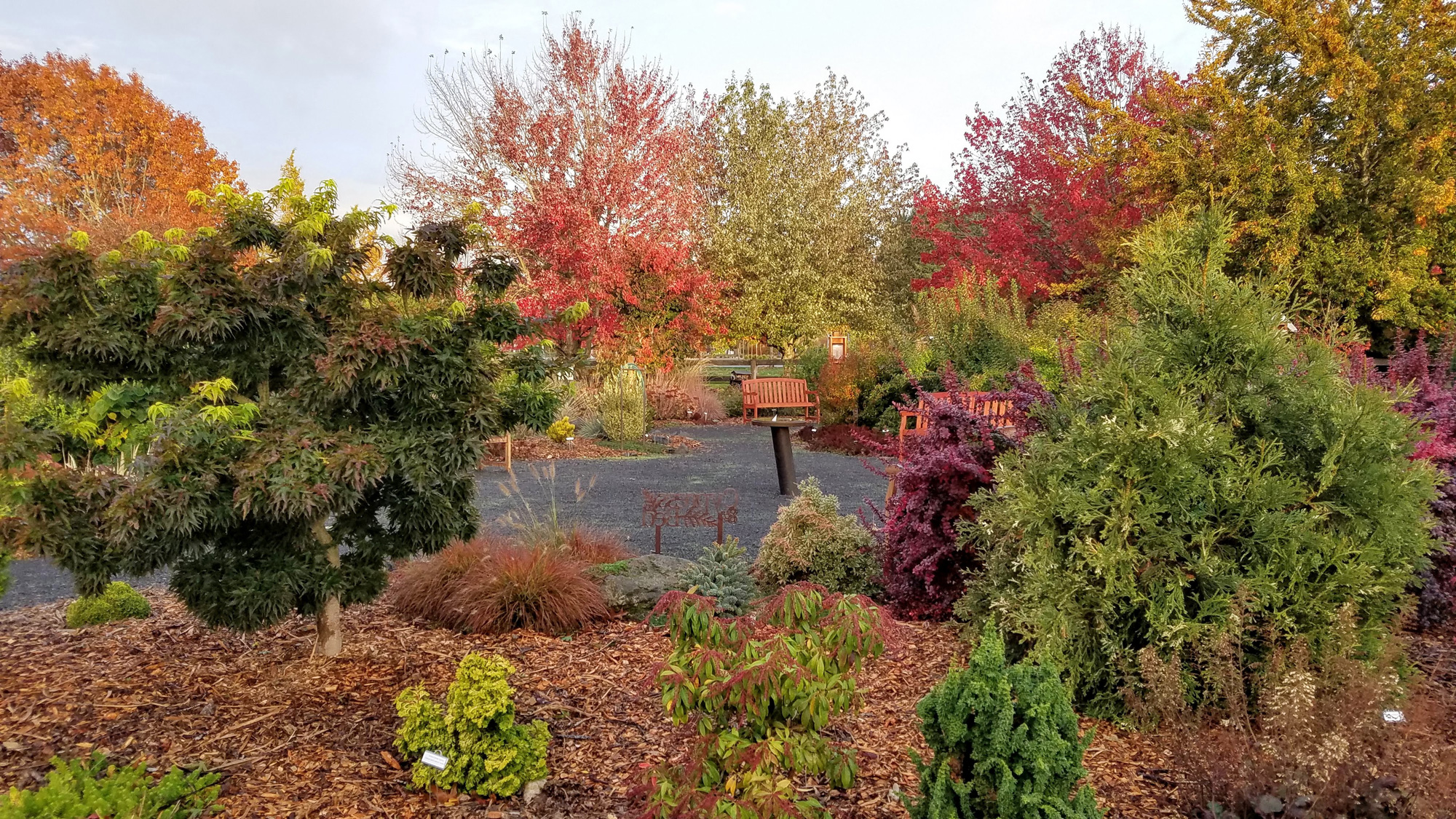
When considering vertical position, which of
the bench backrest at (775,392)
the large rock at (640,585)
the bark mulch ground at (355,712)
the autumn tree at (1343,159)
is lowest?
the bark mulch ground at (355,712)

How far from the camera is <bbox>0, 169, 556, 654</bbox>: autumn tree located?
9.45 ft

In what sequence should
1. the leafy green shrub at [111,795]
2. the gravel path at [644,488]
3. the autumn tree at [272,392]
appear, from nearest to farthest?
the leafy green shrub at [111,795], the autumn tree at [272,392], the gravel path at [644,488]

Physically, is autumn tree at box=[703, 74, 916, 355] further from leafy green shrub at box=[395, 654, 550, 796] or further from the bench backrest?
leafy green shrub at box=[395, 654, 550, 796]

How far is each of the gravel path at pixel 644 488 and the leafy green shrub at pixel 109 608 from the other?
1.12 metres

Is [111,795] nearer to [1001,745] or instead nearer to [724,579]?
[1001,745]

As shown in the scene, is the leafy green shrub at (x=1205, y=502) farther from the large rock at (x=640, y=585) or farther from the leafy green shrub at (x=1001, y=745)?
the large rock at (x=640, y=585)

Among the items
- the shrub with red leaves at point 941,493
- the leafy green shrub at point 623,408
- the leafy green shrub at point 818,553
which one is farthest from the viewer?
the leafy green shrub at point 623,408

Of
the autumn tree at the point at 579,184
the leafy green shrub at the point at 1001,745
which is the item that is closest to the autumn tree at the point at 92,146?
the autumn tree at the point at 579,184

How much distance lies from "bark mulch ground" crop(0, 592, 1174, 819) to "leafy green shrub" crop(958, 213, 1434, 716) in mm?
473

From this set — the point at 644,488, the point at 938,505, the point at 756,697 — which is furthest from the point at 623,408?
the point at 756,697

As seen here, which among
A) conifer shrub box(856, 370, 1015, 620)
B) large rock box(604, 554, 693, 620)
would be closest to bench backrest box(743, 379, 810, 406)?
large rock box(604, 554, 693, 620)

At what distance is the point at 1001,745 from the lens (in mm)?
1999

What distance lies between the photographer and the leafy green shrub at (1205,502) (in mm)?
3215

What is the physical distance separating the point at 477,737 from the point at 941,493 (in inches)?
106
